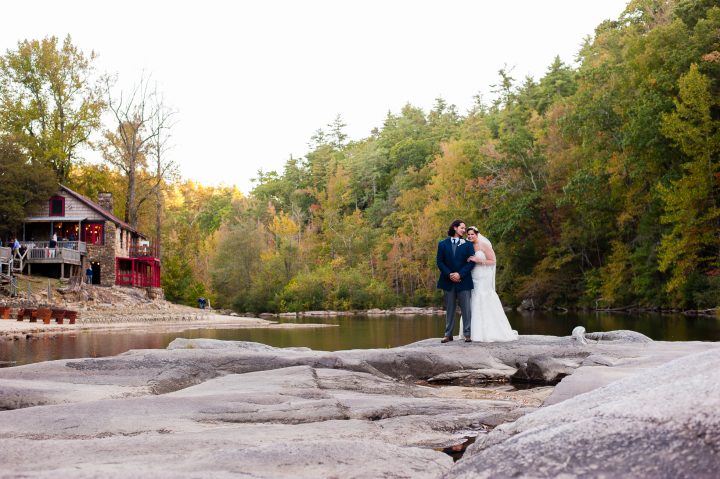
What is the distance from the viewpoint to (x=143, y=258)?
4756 cm

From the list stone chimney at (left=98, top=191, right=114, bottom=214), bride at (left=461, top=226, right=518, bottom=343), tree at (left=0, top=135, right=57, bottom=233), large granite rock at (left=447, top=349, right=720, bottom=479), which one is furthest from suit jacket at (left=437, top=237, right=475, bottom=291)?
stone chimney at (left=98, top=191, right=114, bottom=214)

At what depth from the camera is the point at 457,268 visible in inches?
437

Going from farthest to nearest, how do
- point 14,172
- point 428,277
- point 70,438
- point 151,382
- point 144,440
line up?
point 428,277, point 14,172, point 151,382, point 70,438, point 144,440

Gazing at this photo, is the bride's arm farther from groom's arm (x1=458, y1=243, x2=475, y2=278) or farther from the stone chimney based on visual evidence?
the stone chimney

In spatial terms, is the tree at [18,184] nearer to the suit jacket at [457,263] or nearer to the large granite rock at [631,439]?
the suit jacket at [457,263]

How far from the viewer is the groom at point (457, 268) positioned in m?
11.0

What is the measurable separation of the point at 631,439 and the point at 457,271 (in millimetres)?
8415

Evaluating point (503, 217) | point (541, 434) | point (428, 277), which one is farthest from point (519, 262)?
point (541, 434)

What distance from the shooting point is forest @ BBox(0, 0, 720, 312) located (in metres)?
31.4

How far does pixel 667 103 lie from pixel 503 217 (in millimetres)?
14970

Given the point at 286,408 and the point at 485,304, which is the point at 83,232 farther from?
the point at 286,408

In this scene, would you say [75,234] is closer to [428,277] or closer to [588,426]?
[428,277]

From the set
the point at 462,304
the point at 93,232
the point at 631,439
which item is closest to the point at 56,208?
the point at 93,232

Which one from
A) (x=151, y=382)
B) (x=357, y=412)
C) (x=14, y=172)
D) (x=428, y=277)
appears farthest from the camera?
(x=428, y=277)
